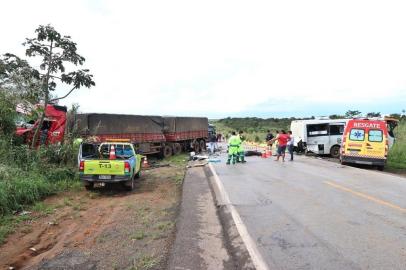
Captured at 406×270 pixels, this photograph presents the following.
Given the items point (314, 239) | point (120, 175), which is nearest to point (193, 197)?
point (120, 175)

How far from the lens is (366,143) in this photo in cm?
2097

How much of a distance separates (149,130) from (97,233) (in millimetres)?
18447

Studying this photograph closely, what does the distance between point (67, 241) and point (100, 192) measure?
6.41 metres

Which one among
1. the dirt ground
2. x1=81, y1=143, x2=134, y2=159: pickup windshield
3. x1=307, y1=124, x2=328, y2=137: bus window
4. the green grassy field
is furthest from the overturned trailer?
the green grassy field

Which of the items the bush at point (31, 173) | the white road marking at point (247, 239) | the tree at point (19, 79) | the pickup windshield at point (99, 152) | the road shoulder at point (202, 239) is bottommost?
the road shoulder at point (202, 239)

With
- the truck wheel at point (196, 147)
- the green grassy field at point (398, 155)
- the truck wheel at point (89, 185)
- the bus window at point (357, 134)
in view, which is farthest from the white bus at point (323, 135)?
the truck wheel at point (89, 185)

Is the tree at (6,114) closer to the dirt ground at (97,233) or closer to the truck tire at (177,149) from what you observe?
the dirt ground at (97,233)

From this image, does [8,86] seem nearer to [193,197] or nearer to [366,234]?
[193,197]

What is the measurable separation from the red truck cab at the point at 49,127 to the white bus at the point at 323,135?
16.1m

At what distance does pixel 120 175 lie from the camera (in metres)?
14.3

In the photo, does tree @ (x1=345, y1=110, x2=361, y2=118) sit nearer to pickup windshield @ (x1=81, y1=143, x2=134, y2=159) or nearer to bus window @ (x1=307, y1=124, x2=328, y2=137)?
bus window @ (x1=307, y1=124, x2=328, y2=137)

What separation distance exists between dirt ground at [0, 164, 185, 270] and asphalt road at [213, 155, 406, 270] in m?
1.76

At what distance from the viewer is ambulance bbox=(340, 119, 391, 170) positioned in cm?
2075

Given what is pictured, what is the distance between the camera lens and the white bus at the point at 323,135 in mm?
28359
